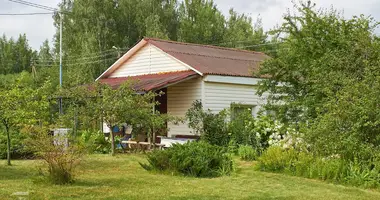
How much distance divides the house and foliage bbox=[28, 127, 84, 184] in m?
7.58

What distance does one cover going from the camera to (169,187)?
9.45 metres

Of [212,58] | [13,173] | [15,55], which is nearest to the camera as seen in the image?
[13,173]

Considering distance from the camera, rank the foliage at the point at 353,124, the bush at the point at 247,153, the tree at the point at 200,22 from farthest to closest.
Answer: the tree at the point at 200,22 → the bush at the point at 247,153 → the foliage at the point at 353,124

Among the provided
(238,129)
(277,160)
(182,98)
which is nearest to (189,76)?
(182,98)

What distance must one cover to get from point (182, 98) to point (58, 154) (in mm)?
10592

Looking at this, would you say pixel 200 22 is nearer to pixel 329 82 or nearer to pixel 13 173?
pixel 329 82

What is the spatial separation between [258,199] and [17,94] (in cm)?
732

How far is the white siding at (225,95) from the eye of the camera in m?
19.0

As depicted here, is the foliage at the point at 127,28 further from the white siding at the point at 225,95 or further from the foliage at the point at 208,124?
the foliage at the point at 208,124

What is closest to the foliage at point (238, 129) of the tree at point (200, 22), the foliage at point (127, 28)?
the foliage at point (127, 28)

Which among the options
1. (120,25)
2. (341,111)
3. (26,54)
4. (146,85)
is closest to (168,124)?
(146,85)

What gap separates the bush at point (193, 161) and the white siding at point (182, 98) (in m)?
7.36

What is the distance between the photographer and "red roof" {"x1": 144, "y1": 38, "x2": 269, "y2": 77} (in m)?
19.6

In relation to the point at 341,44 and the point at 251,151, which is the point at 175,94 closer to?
the point at 251,151
